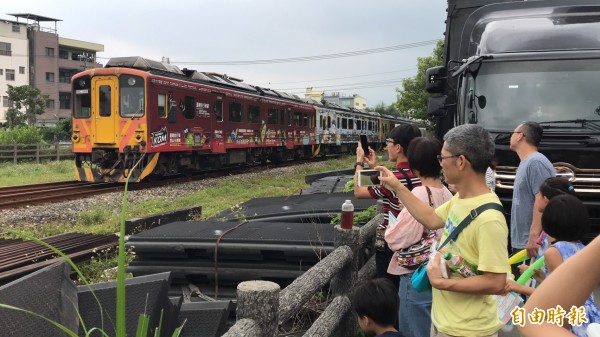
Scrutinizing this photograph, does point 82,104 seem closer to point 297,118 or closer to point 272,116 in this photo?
point 272,116

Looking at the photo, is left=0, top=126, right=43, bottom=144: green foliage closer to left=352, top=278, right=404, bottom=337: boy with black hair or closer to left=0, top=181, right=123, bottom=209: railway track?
left=0, top=181, right=123, bottom=209: railway track

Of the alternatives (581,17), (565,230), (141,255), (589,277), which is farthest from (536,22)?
(589,277)

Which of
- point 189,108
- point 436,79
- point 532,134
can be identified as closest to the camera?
point 532,134

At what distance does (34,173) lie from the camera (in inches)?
728

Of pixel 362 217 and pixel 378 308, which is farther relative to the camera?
pixel 362 217

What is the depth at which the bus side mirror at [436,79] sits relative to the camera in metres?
7.02

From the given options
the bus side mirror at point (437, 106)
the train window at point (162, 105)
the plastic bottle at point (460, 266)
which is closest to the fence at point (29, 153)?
the train window at point (162, 105)

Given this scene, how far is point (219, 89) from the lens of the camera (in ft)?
53.6

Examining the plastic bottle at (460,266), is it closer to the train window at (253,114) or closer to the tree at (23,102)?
the train window at (253,114)

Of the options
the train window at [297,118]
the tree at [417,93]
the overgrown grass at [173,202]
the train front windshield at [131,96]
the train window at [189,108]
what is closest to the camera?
the overgrown grass at [173,202]

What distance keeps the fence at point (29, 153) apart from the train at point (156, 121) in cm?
1015

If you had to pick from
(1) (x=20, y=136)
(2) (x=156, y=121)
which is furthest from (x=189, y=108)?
(1) (x=20, y=136)

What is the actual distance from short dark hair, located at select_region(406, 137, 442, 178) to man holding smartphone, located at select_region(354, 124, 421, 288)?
0.34 meters

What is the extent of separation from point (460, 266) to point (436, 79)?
17.3 ft
